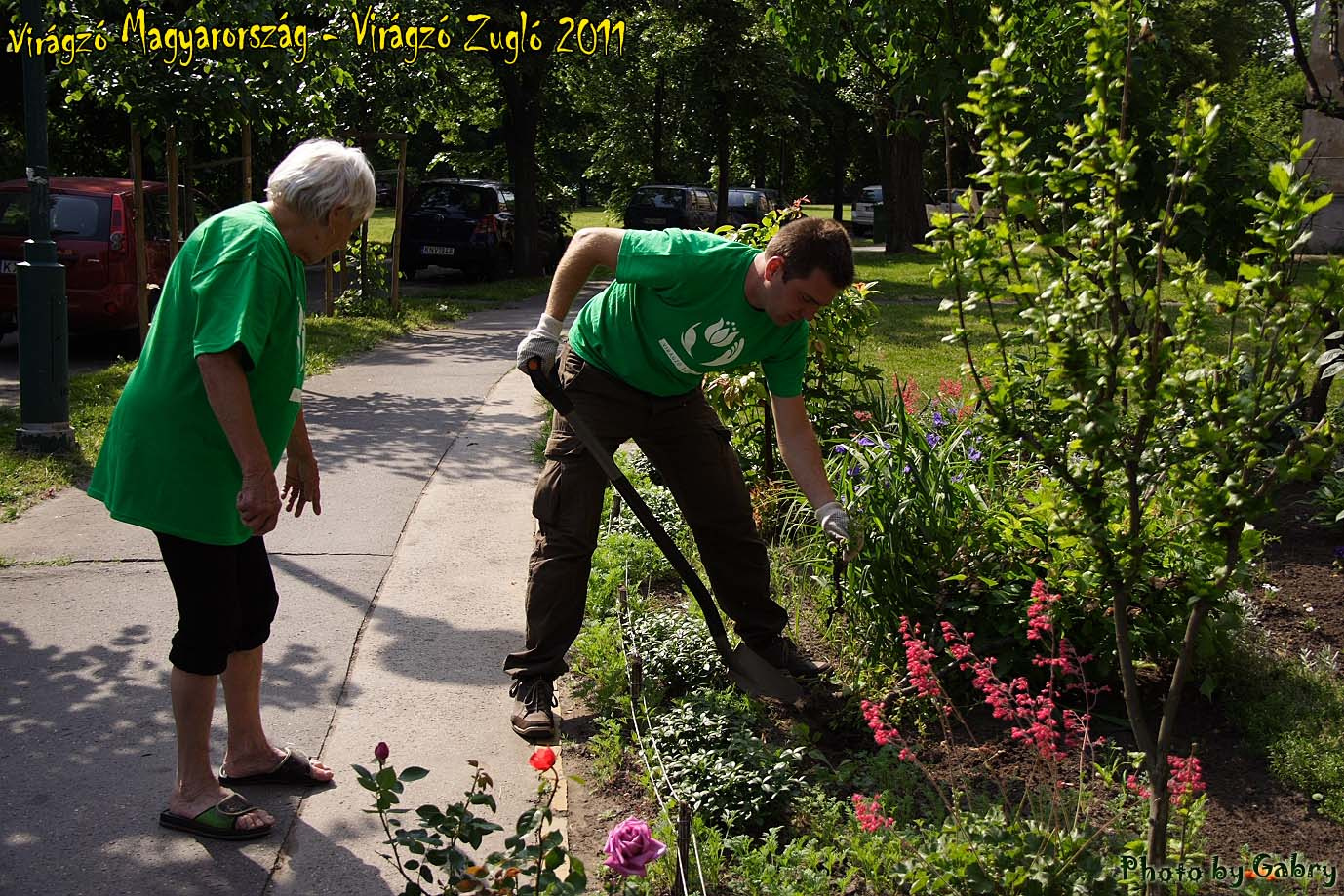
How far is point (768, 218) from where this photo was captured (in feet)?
19.7

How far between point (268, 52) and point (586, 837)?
27.1 feet

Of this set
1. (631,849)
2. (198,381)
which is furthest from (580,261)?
(631,849)

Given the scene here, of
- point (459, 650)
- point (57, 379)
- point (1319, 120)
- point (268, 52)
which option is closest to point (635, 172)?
point (1319, 120)

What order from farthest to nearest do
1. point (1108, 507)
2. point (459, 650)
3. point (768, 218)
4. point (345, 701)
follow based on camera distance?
point (768, 218), point (459, 650), point (345, 701), point (1108, 507)

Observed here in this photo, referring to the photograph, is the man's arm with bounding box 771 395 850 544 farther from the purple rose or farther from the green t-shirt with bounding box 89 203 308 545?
the purple rose

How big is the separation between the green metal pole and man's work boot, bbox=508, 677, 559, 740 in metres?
4.70

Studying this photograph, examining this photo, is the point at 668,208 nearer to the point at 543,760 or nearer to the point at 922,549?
the point at 922,549

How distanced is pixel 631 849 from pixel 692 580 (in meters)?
1.72

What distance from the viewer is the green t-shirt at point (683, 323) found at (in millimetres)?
3932

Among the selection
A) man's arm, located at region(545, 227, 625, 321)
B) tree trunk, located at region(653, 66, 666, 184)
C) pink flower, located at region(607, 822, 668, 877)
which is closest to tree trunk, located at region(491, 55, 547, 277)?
tree trunk, located at region(653, 66, 666, 184)

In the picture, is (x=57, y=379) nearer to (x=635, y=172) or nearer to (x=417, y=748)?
(x=417, y=748)

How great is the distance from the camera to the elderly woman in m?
3.05

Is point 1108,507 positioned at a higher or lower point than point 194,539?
higher

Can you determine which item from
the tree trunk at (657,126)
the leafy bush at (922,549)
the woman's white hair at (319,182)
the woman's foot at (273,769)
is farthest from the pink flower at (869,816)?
the tree trunk at (657,126)
